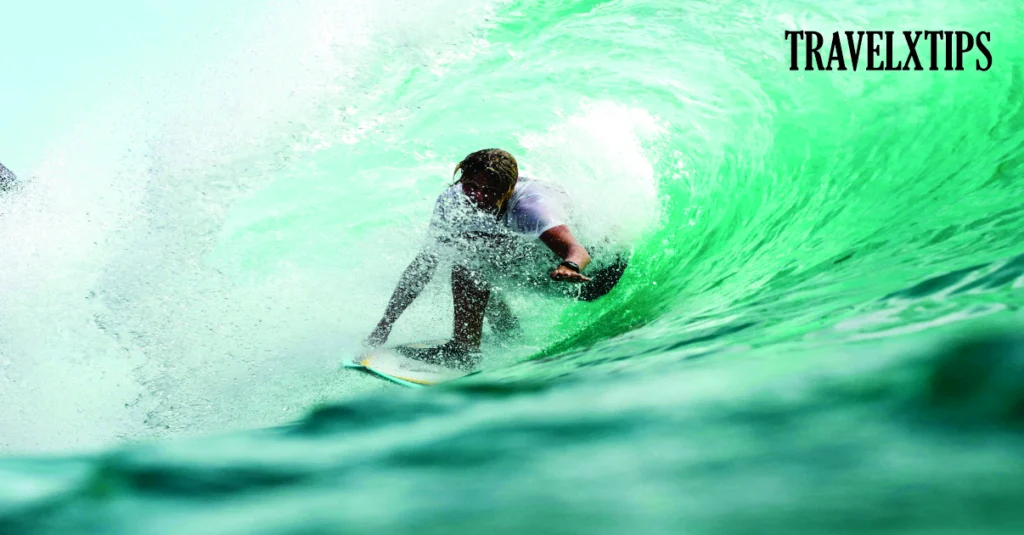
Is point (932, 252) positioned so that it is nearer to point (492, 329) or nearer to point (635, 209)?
point (492, 329)

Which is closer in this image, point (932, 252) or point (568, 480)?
point (568, 480)

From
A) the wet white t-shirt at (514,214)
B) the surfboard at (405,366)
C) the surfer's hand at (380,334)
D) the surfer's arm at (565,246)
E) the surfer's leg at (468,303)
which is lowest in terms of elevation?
the surfboard at (405,366)

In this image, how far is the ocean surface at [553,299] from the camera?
0.92 meters

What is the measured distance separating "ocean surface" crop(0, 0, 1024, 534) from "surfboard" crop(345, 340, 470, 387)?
0.21 meters

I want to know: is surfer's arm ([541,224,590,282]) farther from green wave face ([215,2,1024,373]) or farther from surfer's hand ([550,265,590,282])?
green wave face ([215,2,1024,373])

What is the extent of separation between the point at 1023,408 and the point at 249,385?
396 centimetres

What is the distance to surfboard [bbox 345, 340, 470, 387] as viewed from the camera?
3805 mm

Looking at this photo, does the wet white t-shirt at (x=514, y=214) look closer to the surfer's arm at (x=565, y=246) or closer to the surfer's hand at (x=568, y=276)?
the surfer's arm at (x=565, y=246)

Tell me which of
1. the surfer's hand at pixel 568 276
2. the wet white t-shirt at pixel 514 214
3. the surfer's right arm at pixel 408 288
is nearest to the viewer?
the surfer's hand at pixel 568 276

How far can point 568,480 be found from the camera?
934mm

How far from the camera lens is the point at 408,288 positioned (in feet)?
13.5

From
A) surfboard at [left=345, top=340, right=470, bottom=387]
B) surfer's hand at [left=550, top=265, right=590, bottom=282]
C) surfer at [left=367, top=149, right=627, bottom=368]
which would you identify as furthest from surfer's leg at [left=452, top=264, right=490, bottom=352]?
surfer's hand at [left=550, top=265, right=590, bottom=282]

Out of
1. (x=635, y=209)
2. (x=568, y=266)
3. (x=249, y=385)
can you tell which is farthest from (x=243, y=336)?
(x=635, y=209)

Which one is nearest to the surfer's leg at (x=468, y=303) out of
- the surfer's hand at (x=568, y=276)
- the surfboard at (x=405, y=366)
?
the surfboard at (x=405, y=366)
